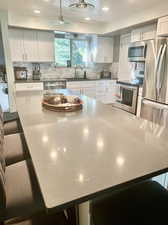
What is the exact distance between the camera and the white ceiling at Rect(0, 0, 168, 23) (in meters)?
3.16

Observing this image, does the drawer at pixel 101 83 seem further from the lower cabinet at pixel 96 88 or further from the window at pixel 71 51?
the window at pixel 71 51

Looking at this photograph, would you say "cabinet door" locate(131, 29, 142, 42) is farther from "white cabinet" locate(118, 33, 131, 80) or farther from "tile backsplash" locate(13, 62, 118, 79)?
"tile backsplash" locate(13, 62, 118, 79)

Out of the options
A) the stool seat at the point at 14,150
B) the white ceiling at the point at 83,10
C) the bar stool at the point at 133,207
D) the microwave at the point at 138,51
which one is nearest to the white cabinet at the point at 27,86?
the white ceiling at the point at 83,10

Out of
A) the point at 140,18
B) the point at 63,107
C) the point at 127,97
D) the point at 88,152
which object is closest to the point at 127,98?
the point at 127,97

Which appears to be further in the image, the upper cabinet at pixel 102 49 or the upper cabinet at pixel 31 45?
the upper cabinet at pixel 102 49

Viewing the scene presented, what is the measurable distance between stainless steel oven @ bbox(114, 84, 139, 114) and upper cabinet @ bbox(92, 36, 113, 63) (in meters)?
1.56

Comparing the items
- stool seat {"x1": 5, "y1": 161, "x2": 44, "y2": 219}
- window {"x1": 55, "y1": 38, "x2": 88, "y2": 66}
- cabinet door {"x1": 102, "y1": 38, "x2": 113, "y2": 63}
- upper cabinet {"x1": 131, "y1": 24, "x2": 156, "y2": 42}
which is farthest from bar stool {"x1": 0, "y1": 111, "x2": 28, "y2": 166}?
cabinet door {"x1": 102, "y1": 38, "x2": 113, "y2": 63}

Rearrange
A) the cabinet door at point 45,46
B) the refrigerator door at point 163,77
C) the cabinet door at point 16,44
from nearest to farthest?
the refrigerator door at point 163,77 < the cabinet door at point 16,44 < the cabinet door at point 45,46

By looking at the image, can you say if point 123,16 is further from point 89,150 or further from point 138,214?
point 138,214

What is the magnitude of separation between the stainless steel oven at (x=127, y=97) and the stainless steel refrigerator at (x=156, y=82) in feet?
1.04

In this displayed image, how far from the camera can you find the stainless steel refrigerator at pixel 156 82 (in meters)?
3.01

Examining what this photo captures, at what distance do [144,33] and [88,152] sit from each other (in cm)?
374

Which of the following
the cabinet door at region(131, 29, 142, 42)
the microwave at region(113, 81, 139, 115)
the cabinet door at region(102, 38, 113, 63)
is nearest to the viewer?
the microwave at region(113, 81, 139, 115)

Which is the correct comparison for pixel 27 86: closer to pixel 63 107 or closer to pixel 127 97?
pixel 127 97
